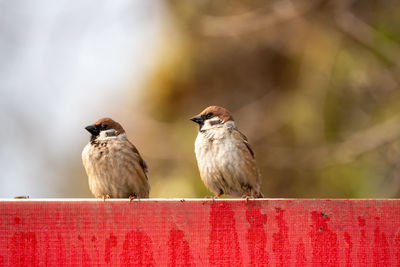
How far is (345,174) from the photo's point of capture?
7695 mm

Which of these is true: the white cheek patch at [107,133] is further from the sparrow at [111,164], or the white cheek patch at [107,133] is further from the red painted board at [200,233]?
the red painted board at [200,233]

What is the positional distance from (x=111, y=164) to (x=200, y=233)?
1873 mm

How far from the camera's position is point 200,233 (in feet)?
7.87

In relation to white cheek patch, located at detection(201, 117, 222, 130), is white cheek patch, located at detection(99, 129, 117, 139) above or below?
below

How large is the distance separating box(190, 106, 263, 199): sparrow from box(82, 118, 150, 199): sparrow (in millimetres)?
410

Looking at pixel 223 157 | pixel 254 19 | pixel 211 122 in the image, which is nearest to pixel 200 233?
pixel 223 157

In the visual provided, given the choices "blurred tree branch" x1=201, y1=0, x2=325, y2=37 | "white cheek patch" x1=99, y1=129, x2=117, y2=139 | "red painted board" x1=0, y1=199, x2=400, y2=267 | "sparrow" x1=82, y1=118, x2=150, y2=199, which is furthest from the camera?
"blurred tree branch" x1=201, y1=0, x2=325, y2=37

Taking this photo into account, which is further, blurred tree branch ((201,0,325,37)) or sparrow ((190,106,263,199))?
blurred tree branch ((201,0,325,37))

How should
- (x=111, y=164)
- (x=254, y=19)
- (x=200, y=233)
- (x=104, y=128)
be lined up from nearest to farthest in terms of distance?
(x=200, y=233) < (x=111, y=164) < (x=104, y=128) < (x=254, y=19)

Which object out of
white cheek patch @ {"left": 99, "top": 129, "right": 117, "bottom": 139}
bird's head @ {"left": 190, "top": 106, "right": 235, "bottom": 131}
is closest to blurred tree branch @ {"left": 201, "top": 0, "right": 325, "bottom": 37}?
bird's head @ {"left": 190, "top": 106, "right": 235, "bottom": 131}

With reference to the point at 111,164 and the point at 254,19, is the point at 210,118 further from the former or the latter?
the point at 254,19

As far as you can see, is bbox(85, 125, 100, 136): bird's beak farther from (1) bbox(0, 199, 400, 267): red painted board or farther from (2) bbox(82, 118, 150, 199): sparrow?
(1) bbox(0, 199, 400, 267): red painted board

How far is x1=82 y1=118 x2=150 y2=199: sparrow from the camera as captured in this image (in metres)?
4.18

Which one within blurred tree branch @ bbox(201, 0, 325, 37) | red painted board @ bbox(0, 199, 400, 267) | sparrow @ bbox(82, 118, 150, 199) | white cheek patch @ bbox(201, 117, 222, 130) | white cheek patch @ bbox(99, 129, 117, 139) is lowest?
red painted board @ bbox(0, 199, 400, 267)
